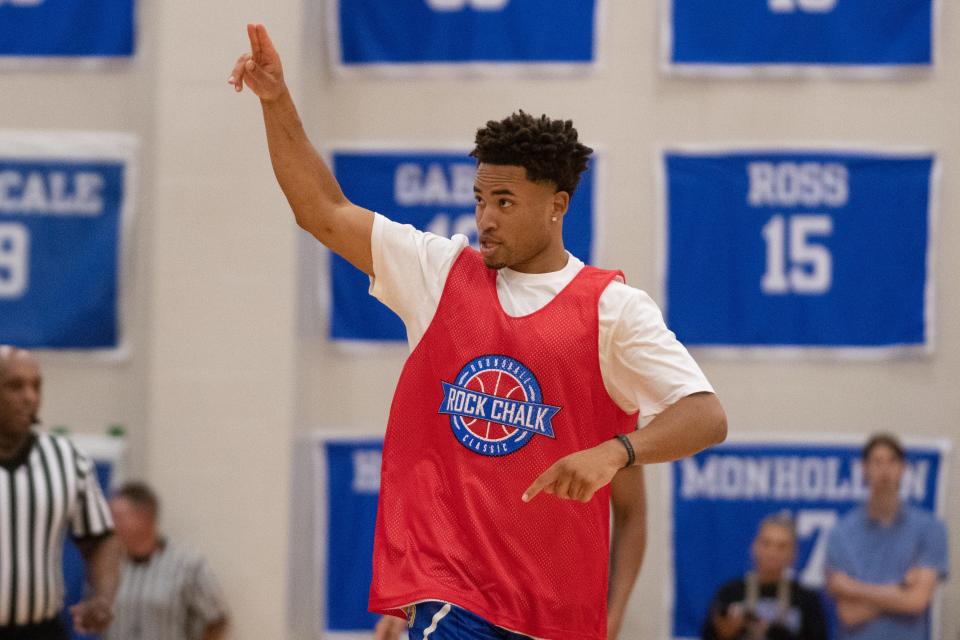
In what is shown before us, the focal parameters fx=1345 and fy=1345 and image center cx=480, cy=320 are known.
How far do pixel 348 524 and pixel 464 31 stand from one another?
2690mm

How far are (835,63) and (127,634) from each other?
4.55 metres

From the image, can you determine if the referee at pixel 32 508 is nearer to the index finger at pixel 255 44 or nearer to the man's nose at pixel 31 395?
the man's nose at pixel 31 395

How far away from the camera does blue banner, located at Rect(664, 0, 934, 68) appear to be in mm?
6973

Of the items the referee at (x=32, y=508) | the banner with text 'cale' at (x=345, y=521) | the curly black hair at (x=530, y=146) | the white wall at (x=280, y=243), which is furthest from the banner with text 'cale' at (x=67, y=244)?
the curly black hair at (x=530, y=146)

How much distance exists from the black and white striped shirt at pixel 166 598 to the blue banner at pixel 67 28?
9.07 ft

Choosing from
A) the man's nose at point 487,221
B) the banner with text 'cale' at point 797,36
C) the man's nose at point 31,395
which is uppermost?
the banner with text 'cale' at point 797,36

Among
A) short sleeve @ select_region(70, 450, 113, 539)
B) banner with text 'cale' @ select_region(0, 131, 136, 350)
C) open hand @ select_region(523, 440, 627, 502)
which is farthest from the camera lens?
banner with text 'cale' @ select_region(0, 131, 136, 350)

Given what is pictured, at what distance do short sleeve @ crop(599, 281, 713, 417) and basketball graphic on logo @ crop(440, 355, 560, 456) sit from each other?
168mm

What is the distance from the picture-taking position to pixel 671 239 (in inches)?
277

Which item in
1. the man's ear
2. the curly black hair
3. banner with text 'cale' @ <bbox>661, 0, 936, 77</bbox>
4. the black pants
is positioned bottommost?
the black pants

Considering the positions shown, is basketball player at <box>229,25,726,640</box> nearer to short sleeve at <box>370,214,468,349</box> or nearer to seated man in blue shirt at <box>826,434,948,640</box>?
short sleeve at <box>370,214,468,349</box>

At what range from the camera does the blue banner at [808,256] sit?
22.9 feet

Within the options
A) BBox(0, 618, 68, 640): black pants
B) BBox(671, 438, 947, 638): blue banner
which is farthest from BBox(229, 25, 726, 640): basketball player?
BBox(671, 438, 947, 638): blue banner

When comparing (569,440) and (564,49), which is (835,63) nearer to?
(564,49)
